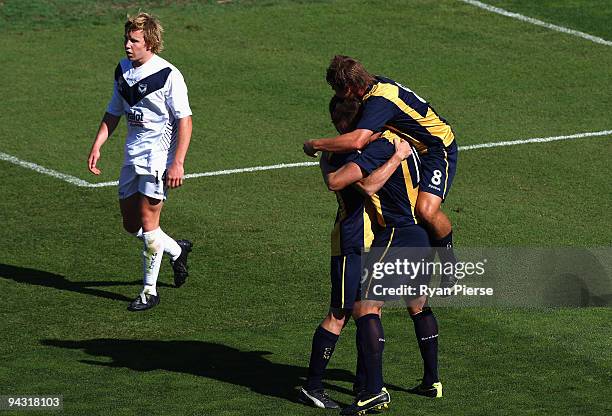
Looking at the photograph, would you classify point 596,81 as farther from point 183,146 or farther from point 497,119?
point 183,146

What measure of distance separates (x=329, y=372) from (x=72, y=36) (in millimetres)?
12863

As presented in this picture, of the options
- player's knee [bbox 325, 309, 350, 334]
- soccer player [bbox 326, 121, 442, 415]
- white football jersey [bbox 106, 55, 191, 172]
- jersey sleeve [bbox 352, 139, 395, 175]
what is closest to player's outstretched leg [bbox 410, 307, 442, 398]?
soccer player [bbox 326, 121, 442, 415]

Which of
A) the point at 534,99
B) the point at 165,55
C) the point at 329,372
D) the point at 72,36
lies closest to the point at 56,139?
the point at 165,55

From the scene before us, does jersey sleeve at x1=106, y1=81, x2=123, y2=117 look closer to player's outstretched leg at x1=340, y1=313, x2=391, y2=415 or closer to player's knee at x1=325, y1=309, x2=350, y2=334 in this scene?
player's knee at x1=325, y1=309, x2=350, y2=334

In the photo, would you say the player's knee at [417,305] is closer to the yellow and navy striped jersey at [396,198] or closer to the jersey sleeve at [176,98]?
the yellow and navy striped jersey at [396,198]

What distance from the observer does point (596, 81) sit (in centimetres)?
1984

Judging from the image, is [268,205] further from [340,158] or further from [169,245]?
[340,158]

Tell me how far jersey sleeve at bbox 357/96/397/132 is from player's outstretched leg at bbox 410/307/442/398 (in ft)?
4.32

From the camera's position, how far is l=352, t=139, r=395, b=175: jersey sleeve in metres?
9.38

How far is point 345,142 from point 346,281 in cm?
94

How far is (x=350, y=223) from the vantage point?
9648mm

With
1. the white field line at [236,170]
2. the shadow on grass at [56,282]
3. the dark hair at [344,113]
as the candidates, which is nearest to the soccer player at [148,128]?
the shadow on grass at [56,282]

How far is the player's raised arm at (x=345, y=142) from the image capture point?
947 cm

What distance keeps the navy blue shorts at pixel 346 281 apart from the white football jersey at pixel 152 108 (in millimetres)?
2938
